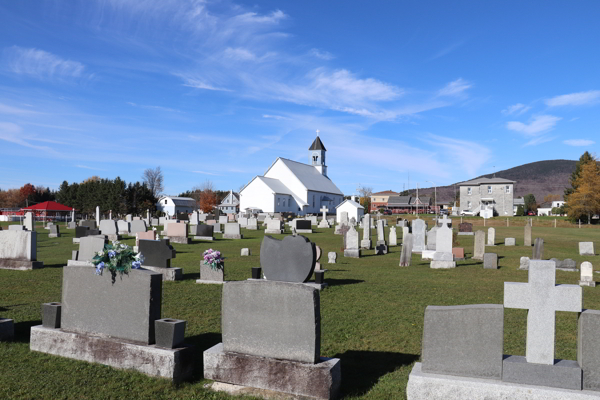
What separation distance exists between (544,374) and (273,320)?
268cm

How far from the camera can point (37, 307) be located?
8641mm

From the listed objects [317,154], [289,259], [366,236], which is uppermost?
[317,154]

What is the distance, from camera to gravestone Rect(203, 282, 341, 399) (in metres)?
4.56

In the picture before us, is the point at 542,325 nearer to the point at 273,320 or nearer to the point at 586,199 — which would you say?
the point at 273,320

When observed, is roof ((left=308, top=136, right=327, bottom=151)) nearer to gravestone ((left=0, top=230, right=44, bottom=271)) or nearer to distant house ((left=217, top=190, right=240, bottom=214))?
distant house ((left=217, top=190, right=240, bottom=214))

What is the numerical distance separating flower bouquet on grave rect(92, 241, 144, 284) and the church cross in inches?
171

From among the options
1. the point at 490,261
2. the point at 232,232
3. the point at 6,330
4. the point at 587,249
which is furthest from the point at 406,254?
the point at 232,232

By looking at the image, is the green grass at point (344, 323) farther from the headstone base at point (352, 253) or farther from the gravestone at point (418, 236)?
the gravestone at point (418, 236)

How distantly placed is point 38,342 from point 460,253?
1582 centimetres

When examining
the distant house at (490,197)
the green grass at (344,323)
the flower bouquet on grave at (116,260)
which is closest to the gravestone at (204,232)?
the green grass at (344,323)

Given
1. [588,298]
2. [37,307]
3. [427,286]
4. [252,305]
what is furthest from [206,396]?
[588,298]

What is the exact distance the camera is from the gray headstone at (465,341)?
4.09 meters

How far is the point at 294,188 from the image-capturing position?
82.2m

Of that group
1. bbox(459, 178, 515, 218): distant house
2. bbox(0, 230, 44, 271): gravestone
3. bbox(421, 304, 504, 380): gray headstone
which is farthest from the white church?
bbox(421, 304, 504, 380): gray headstone
